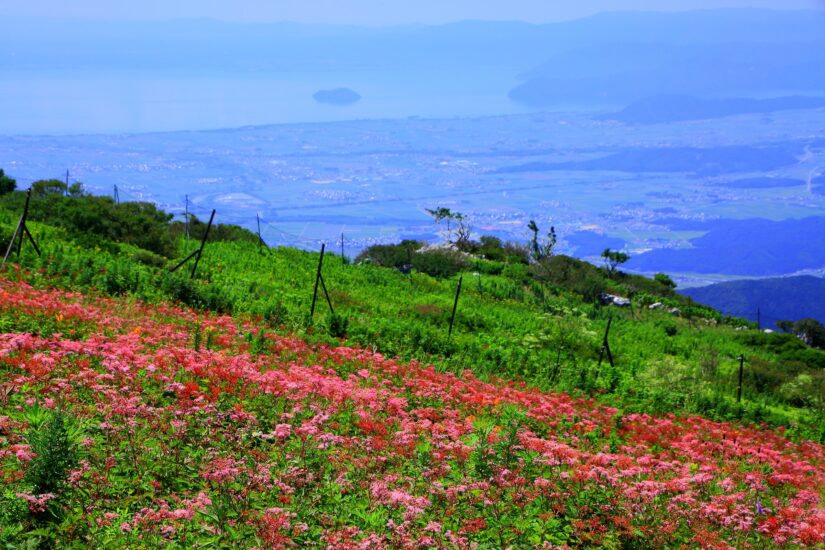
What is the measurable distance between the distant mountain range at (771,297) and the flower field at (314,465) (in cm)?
12167

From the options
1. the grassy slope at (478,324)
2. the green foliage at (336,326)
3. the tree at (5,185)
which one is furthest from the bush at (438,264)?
the tree at (5,185)

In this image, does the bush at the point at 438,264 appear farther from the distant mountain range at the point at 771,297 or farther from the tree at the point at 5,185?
the distant mountain range at the point at 771,297

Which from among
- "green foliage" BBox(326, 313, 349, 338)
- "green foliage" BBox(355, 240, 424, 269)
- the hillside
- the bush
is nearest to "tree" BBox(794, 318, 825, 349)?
the bush

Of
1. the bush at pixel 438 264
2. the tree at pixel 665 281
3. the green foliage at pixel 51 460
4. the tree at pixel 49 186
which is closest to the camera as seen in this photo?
the green foliage at pixel 51 460

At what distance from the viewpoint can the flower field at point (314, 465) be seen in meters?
7.60

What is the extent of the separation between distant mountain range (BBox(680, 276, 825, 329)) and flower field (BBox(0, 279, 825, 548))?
121673 millimetres

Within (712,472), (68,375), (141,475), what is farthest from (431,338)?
(141,475)

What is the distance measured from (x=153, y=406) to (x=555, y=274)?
3777 cm

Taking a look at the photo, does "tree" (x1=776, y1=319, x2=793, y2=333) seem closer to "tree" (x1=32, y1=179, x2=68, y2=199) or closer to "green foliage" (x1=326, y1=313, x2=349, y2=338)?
"green foliage" (x1=326, y1=313, x2=349, y2=338)

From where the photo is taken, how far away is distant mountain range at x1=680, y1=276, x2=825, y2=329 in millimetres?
130625

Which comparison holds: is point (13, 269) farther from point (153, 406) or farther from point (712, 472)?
point (712, 472)

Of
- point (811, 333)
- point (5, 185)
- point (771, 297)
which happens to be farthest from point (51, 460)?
point (771, 297)

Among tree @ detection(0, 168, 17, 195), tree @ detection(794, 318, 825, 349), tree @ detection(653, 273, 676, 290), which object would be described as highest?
tree @ detection(0, 168, 17, 195)

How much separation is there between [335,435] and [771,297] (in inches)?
5532
